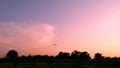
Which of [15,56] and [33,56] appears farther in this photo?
[15,56]

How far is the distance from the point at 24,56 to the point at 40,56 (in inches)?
355

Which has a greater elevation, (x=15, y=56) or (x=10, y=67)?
(x=15, y=56)

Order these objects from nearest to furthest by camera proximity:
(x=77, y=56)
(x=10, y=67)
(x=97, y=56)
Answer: (x=10, y=67) → (x=77, y=56) → (x=97, y=56)

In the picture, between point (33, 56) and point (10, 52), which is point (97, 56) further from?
point (10, 52)

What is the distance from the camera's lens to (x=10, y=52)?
13900 cm

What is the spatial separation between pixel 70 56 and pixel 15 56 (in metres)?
31.4

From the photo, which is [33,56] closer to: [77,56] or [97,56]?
Answer: [77,56]

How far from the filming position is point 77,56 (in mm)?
126188

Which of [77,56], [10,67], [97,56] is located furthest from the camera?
[97,56]

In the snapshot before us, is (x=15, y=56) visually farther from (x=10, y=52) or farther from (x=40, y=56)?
(x=40, y=56)

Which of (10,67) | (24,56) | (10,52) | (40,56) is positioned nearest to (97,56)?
(40,56)

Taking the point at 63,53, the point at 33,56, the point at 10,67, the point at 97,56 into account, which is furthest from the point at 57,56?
the point at 10,67

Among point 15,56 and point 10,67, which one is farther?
point 15,56

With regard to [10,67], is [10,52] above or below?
above
